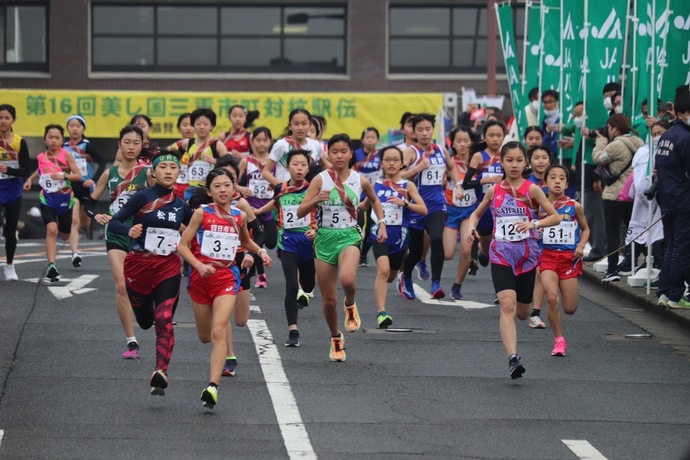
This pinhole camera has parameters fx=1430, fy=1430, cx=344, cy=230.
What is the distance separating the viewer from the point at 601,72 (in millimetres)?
A: 18453

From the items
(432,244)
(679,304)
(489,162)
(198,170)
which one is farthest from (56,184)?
(679,304)

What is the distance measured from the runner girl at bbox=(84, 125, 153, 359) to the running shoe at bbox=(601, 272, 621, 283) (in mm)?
7020

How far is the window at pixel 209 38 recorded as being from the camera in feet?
125

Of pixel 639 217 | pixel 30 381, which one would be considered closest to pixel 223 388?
pixel 30 381

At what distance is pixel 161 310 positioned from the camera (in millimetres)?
9859

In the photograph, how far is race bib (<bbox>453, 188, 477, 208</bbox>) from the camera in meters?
16.0

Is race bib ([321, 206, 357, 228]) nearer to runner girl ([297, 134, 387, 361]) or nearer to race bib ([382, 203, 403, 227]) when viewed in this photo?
runner girl ([297, 134, 387, 361])

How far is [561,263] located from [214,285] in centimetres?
373

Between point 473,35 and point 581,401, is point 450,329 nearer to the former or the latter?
point 581,401

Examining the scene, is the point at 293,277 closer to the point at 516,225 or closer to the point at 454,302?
the point at 516,225

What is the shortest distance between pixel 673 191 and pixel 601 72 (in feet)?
16.1

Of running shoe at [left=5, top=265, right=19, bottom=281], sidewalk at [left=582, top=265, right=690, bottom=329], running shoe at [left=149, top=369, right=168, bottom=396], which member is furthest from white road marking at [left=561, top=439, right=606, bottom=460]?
running shoe at [left=5, top=265, right=19, bottom=281]

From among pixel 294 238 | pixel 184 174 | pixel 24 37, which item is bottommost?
pixel 294 238

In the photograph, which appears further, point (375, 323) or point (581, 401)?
point (375, 323)
